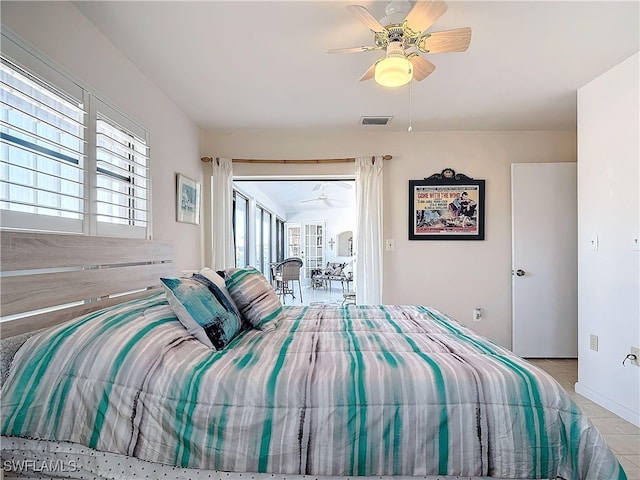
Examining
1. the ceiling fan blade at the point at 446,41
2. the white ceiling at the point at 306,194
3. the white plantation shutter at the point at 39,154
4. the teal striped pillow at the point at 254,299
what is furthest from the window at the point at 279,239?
the ceiling fan blade at the point at 446,41

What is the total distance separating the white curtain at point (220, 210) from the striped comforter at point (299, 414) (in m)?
2.48

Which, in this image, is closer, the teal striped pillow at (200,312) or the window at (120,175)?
the teal striped pillow at (200,312)

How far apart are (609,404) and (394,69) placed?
280 centimetres

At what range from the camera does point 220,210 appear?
3781mm

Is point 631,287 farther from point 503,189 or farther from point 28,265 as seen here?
point 28,265

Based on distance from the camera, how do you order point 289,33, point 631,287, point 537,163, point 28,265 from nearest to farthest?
point 28,265, point 289,33, point 631,287, point 537,163

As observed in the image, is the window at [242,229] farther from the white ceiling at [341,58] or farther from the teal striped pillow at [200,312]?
the teal striped pillow at [200,312]

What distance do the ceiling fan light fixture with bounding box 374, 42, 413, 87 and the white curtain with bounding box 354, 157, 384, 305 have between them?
1966 mm

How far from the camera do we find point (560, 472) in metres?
1.17

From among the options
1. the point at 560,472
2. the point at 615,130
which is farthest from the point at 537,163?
the point at 560,472

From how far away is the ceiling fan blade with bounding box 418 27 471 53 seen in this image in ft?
5.63

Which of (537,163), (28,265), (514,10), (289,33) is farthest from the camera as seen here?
(537,163)

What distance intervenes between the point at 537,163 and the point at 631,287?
5.83 feet

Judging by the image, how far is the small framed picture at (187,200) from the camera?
314 centimetres
